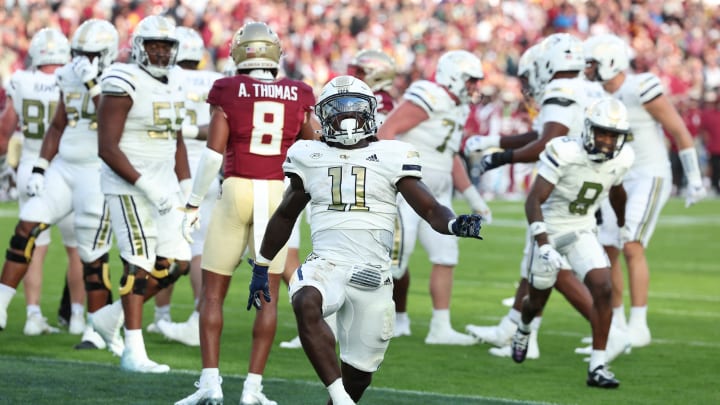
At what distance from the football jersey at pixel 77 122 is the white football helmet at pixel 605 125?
3.13 m

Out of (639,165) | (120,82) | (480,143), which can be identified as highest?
(120,82)

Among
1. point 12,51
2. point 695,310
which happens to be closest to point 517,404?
point 695,310

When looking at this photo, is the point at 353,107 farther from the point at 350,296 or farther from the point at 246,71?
the point at 246,71

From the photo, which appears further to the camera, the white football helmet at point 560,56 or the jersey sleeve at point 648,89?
the jersey sleeve at point 648,89

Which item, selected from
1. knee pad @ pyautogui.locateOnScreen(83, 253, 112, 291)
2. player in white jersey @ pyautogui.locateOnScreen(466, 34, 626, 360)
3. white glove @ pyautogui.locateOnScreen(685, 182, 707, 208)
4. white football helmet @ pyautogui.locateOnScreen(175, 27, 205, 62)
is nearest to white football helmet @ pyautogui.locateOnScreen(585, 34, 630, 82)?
player in white jersey @ pyautogui.locateOnScreen(466, 34, 626, 360)

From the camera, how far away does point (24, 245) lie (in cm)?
860

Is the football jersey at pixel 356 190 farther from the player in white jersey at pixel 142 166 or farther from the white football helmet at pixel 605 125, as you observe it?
the white football helmet at pixel 605 125

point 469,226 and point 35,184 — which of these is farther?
point 35,184

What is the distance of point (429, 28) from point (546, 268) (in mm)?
23517

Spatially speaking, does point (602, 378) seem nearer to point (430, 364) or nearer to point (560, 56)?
point (430, 364)

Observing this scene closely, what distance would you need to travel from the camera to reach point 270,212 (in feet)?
22.3

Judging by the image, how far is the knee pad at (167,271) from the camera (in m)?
7.80

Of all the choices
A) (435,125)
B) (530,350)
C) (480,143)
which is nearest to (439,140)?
(435,125)

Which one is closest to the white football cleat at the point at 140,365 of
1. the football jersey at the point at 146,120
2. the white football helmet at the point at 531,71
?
the football jersey at the point at 146,120
